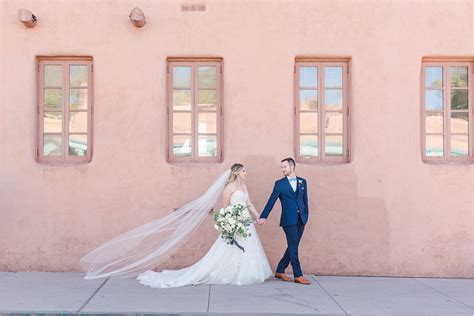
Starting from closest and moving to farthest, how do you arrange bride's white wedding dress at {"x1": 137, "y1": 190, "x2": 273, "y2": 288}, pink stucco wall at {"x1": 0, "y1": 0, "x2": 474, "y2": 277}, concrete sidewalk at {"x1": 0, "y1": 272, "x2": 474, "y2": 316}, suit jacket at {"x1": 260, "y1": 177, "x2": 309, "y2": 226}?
concrete sidewalk at {"x1": 0, "y1": 272, "x2": 474, "y2": 316} < bride's white wedding dress at {"x1": 137, "y1": 190, "x2": 273, "y2": 288} < suit jacket at {"x1": 260, "y1": 177, "x2": 309, "y2": 226} < pink stucco wall at {"x1": 0, "y1": 0, "x2": 474, "y2": 277}

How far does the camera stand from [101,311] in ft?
21.6

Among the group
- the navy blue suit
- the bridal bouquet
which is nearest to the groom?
the navy blue suit

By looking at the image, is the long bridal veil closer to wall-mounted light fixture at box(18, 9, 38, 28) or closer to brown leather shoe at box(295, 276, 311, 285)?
brown leather shoe at box(295, 276, 311, 285)

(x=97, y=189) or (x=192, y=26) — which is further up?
(x=192, y=26)

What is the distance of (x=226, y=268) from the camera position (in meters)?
8.28

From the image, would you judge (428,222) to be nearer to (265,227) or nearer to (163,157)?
(265,227)

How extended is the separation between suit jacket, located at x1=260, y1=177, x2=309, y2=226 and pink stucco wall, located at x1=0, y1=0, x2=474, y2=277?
644 mm

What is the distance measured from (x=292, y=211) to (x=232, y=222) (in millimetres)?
916

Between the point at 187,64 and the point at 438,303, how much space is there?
5114 millimetres

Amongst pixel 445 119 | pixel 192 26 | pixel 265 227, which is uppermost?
pixel 192 26

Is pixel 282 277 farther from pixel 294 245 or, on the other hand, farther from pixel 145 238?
pixel 145 238

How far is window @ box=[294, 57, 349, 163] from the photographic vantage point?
9.20 metres

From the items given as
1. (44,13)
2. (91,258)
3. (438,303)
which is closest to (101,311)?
(91,258)

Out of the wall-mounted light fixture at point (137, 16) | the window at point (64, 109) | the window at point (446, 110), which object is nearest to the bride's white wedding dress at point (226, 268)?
the window at point (64, 109)
